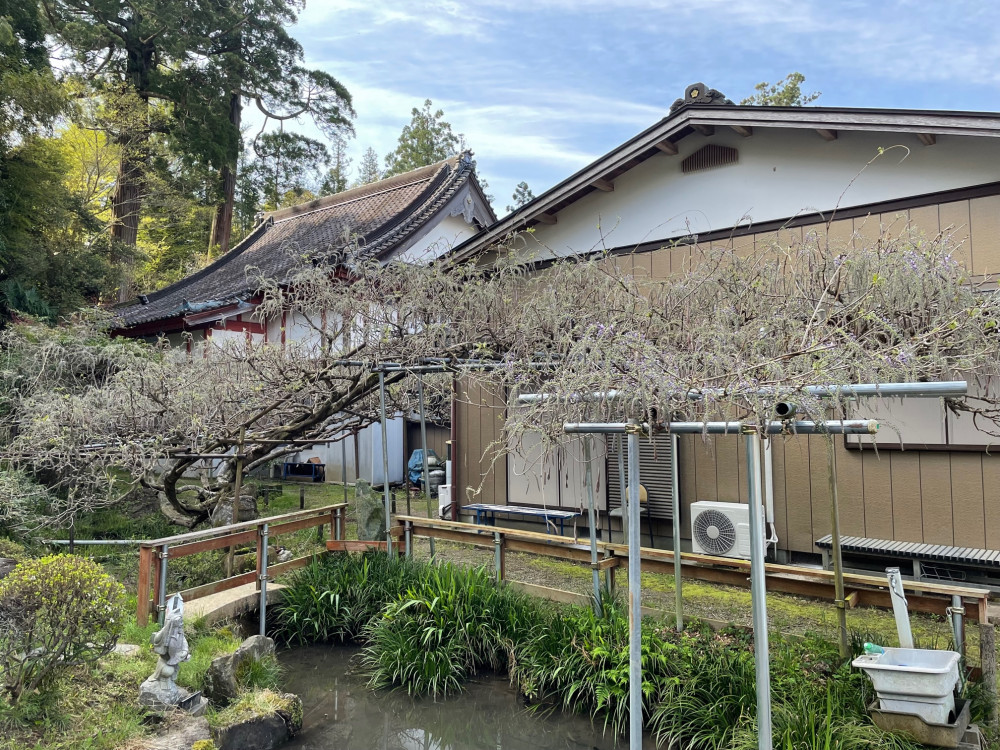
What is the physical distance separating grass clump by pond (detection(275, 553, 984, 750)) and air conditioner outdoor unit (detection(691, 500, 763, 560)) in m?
2.30

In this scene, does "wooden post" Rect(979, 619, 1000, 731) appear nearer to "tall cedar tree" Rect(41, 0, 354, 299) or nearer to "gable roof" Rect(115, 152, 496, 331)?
"gable roof" Rect(115, 152, 496, 331)

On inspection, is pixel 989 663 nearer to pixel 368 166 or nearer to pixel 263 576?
pixel 263 576

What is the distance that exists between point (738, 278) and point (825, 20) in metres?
6.89

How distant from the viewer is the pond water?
446 centimetres

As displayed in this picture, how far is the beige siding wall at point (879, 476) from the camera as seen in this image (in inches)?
247

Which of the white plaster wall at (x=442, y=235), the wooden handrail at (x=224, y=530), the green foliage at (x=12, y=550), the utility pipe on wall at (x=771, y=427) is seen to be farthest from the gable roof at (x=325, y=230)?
the utility pipe on wall at (x=771, y=427)

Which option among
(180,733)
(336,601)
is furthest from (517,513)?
(180,733)

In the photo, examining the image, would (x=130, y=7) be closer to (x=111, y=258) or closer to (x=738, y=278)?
(x=111, y=258)

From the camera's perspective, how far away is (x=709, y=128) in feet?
25.7

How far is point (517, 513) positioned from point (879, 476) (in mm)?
4380

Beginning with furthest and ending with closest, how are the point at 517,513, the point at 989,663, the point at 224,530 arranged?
the point at 517,513, the point at 224,530, the point at 989,663

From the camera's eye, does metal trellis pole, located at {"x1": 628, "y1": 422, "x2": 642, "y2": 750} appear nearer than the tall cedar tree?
Yes

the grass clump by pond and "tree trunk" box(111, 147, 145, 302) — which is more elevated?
"tree trunk" box(111, 147, 145, 302)

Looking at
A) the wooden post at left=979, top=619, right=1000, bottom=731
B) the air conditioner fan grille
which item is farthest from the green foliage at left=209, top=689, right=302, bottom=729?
the air conditioner fan grille
